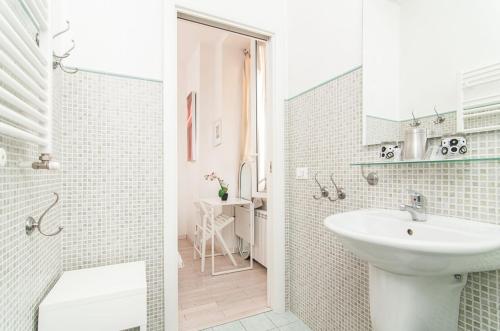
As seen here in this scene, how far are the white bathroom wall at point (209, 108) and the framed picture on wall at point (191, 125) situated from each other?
10cm

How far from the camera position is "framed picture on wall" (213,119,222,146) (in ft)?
10.8

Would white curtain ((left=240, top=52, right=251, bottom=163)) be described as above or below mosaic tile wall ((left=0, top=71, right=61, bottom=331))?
above

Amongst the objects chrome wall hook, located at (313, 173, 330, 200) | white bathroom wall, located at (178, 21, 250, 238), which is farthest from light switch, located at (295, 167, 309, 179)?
white bathroom wall, located at (178, 21, 250, 238)

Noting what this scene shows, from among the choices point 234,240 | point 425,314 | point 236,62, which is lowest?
point 234,240

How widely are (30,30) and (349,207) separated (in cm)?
166

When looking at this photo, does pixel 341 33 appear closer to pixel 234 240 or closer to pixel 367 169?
pixel 367 169

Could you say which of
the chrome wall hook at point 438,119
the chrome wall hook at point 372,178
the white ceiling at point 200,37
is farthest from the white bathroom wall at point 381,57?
the white ceiling at point 200,37

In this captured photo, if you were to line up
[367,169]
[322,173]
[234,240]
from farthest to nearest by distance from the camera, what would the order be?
[234,240], [322,173], [367,169]

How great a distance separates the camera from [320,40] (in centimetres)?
164

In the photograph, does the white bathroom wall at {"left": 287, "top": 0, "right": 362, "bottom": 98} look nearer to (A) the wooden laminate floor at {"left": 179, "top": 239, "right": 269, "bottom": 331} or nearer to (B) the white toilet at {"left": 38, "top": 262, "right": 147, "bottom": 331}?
(B) the white toilet at {"left": 38, "top": 262, "right": 147, "bottom": 331}

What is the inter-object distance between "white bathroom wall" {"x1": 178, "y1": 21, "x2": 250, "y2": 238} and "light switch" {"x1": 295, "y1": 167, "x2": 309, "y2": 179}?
1548 mm

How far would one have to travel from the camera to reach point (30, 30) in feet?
2.89

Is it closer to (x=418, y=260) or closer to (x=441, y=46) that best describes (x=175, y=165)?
(x=418, y=260)

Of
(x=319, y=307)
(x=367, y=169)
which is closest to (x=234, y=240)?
(x=319, y=307)
